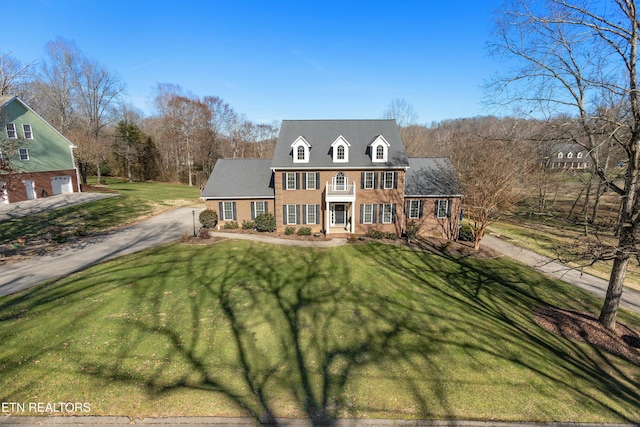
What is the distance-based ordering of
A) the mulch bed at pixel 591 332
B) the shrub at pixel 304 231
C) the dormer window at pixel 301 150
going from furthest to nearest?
the shrub at pixel 304 231 → the dormer window at pixel 301 150 → the mulch bed at pixel 591 332

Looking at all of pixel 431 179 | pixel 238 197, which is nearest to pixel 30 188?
pixel 238 197

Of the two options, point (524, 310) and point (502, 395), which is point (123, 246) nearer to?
point (502, 395)

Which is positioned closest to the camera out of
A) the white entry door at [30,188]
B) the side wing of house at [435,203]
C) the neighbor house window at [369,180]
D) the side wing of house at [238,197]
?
the neighbor house window at [369,180]

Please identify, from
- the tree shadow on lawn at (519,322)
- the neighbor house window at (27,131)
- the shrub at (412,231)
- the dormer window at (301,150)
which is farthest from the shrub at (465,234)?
the neighbor house window at (27,131)

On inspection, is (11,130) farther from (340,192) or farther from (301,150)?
(340,192)

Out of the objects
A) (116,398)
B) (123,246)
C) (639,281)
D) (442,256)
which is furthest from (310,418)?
(639,281)

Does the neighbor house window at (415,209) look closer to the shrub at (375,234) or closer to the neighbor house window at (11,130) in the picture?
the shrub at (375,234)
